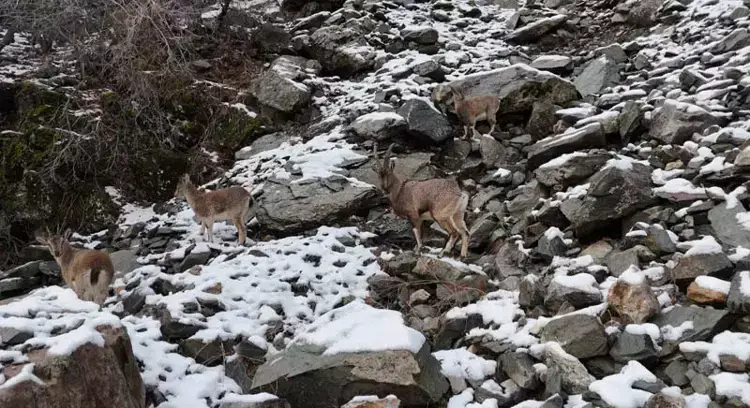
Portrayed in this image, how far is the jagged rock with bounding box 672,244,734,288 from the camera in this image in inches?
231

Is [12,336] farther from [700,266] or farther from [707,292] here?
[700,266]

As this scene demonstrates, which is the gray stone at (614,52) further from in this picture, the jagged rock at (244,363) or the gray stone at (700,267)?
the jagged rock at (244,363)

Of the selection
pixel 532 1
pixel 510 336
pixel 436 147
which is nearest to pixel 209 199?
pixel 436 147

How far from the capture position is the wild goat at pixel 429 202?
29.0ft

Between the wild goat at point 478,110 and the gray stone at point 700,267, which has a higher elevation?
the gray stone at point 700,267

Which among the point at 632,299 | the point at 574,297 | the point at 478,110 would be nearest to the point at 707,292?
the point at 632,299

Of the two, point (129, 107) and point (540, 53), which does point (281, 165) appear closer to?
point (129, 107)

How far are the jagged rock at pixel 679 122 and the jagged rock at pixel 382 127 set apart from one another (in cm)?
447

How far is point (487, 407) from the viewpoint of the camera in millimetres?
5336

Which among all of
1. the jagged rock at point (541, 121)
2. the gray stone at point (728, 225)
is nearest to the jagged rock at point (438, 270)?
the gray stone at point (728, 225)

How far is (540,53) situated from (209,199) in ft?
29.3

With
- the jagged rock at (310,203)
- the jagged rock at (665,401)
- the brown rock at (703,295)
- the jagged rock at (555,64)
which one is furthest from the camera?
the jagged rock at (555,64)

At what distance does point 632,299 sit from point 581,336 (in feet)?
2.31

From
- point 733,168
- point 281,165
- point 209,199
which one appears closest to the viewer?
point 733,168
